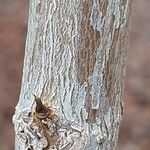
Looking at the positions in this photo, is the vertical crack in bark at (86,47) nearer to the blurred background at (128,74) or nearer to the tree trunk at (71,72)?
the tree trunk at (71,72)

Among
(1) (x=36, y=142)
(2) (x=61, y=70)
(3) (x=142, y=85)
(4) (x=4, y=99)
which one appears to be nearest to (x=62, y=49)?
(2) (x=61, y=70)

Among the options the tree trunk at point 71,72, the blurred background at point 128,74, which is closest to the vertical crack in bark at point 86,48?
the tree trunk at point 71,72

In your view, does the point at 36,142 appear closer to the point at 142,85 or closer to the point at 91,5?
the point at 91,5

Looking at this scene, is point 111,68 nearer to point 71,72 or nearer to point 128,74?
Result: point 71,72

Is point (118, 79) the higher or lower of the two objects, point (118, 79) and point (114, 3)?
the lower

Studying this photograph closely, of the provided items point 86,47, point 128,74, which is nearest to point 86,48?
point 86,47

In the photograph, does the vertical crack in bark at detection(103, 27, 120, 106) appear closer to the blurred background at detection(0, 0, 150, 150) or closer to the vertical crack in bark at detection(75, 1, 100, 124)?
the vertical crack in bark at detection(75, 1, 100, 124)

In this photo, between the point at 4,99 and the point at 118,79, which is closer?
the point at 118,79
